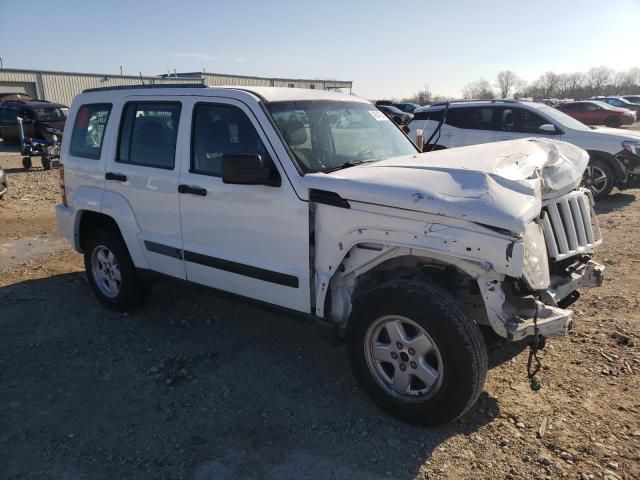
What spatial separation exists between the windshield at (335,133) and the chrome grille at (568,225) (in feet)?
4.28

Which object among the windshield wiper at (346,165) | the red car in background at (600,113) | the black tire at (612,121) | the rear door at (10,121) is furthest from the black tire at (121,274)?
the black tire at (612,121)

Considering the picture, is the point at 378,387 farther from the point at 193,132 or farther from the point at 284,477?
the point at 193,132

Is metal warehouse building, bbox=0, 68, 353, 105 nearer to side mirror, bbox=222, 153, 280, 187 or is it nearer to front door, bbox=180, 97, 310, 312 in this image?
front door, bbox=180, 97, 310, 312

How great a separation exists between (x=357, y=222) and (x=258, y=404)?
1.40m

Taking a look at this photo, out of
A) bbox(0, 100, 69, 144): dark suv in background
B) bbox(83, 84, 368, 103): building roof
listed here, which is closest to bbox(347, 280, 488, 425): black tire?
bbox(83, 84, 368, 103): building roof

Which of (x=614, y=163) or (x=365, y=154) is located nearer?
(x=365, y=154)

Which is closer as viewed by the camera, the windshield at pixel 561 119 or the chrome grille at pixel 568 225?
the chrome grille at pixel 568 225

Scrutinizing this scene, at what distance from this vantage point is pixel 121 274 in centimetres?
469

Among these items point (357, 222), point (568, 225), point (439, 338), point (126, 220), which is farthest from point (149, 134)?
point (568, 225)

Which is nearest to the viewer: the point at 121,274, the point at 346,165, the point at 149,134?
the point at 346,165

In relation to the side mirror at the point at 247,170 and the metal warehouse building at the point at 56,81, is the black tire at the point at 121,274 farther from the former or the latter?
the metal warehouse building at the point at 56,81

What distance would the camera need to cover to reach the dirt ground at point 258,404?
2.80m

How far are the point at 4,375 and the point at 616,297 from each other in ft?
17.4

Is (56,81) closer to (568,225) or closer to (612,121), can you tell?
(612,121)
